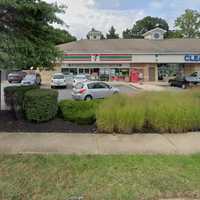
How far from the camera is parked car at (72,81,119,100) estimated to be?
21.0 metres

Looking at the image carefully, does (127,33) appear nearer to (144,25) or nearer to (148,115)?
(144,25)

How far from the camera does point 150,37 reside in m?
51.0

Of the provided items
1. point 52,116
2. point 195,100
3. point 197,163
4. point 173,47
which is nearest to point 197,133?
point 195,100

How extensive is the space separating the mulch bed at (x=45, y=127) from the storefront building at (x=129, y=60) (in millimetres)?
32246

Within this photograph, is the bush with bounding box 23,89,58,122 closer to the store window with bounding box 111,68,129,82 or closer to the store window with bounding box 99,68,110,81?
the store window with bounding box 99,68,110,81

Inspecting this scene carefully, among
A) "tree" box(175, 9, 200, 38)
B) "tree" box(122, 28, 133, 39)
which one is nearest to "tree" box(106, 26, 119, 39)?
"tree" box(122, 28, 133, 39)

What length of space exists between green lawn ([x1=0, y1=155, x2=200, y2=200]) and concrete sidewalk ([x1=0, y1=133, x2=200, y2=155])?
59 cm

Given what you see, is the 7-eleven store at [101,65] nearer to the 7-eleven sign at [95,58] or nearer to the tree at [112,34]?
the 7-eleven sign at [95,58]

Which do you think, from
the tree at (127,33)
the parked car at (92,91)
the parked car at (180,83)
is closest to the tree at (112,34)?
the tree at (127,33)

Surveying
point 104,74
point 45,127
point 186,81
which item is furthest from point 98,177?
point 104,74

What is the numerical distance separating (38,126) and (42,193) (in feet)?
16.3

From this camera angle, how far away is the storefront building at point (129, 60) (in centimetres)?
4256

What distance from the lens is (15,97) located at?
10.1 metres

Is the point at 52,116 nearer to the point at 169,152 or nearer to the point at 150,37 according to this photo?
the point at 169,152
